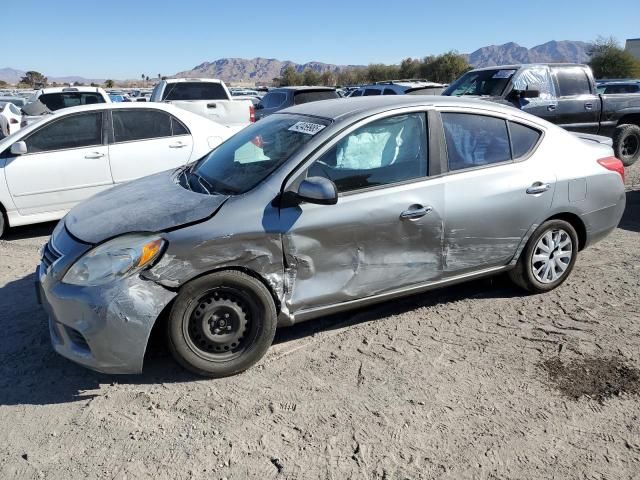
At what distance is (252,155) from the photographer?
4098 mm

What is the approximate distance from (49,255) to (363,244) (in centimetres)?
202

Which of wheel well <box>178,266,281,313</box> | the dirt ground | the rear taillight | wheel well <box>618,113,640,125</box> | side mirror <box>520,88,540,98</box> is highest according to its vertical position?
side mirror <box>520,88,540,98</box>

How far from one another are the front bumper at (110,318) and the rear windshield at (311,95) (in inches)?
453

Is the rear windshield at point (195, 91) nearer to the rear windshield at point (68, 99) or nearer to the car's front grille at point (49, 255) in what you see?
the rear windshield at point (68, 99)

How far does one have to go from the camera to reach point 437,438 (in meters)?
2.89

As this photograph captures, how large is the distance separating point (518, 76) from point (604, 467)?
8031 mm

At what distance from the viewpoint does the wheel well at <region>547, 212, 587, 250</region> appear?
4.59 m

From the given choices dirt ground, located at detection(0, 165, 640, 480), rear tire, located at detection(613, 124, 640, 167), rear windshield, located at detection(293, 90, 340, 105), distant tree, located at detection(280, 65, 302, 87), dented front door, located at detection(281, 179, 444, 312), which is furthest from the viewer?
distant tree, located at detection(280, 65, 302, 87)

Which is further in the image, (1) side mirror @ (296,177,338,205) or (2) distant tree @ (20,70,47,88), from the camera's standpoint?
(2) distant tree @ (20,70,47,88)

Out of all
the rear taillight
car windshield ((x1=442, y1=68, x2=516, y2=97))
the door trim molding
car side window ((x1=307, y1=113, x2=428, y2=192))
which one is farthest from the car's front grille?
car windshield ((x1=442, y1=68, x2=516, y2=97))

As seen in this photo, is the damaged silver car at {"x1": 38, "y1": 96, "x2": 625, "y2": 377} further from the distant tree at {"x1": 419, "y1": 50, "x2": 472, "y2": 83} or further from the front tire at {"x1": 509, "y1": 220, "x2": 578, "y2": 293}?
the distant tree at {"x1": 419, "y1": 50, "x2": 472, "y2": 83}

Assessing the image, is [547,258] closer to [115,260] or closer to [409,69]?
[115,260]

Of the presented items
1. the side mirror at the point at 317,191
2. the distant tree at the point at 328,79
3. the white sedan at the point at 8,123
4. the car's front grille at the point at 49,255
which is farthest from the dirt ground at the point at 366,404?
the distant tree at the point at 328,79

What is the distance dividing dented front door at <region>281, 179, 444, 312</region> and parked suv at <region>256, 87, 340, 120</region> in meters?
10.6
